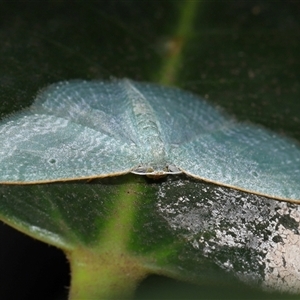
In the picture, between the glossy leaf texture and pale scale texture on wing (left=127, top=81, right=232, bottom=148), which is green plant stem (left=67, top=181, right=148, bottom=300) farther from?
pale scale texture on wing (left=127, top=81, right=232, bottom=148)

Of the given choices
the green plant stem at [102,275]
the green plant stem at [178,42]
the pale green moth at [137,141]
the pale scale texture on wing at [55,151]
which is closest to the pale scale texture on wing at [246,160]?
the pale green moth at [137,141]

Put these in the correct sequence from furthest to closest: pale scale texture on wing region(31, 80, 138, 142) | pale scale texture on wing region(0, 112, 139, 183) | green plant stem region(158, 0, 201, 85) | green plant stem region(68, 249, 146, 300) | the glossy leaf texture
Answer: green plant stem region(158, 0, 201, 85) → pale scale texture on wing region(31, 80, 138, 142) → pale scale texture on wing region(0, 112, 139, 183) → the glossy leaf texture → green plant stem region(68, 249, 146, 300)

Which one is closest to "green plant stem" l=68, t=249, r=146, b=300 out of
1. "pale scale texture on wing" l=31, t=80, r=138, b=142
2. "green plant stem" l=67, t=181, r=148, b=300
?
"green plant stem" l=67, t=181, r=148, b=300

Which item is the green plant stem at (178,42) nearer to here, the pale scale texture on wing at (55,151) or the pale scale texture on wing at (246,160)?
the pale scale texture on wing at (246,160)

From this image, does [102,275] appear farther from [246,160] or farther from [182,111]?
[182,111]

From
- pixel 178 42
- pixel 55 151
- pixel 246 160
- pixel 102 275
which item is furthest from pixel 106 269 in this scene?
pixel 178 42

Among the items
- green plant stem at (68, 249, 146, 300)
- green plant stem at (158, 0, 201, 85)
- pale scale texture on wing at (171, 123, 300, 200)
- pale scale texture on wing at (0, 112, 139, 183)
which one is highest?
green plant stem at (158, 0, 201, 85)

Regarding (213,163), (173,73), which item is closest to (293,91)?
(173,73)
